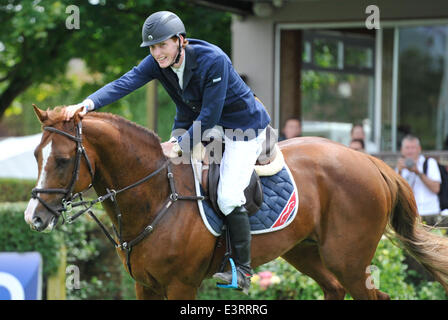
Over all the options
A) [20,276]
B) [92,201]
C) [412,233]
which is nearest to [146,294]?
[92,201]

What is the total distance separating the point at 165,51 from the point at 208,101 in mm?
446

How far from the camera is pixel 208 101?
14.0ft

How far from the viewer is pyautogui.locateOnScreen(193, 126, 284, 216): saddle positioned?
4566 millimetres

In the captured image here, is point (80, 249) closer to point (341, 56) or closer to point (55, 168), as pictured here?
point (55, 168)

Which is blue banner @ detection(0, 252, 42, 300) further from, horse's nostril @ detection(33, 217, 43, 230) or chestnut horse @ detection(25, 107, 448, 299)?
horse's nostril @ detection(33, 217, 43, 230)

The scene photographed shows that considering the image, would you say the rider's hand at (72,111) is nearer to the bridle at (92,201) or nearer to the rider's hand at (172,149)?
the bridle at (92,201)

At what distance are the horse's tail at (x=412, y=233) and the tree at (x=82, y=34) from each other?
5.83 m

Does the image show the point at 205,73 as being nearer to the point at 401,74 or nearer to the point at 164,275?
the point at 164,275

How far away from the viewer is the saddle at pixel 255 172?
180 inches

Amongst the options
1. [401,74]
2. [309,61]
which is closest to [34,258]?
[309,61]

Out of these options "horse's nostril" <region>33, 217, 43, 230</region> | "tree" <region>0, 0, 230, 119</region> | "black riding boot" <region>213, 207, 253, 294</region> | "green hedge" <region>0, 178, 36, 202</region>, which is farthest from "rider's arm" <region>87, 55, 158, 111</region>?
"green hedge" <region>0, 178, 36, 202</region>

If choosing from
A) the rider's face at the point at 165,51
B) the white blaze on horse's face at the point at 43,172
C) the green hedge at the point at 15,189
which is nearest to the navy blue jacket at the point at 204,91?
the rider's face at the point at 165,51
